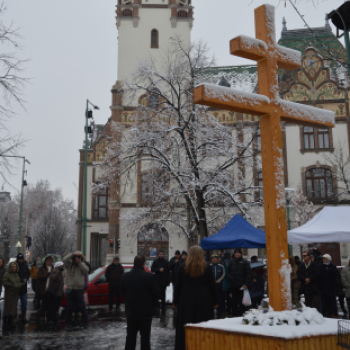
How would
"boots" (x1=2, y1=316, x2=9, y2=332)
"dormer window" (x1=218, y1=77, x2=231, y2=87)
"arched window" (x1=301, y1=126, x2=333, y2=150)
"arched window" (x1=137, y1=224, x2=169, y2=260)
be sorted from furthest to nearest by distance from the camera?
"dormer window" (x1=218, y1=77, x2=231, y2=87), "arched window" (x1=301, y1=126, x2=333, y2=150), "arched window" (x1=137, y1=224, x2=169, y2=260), "boots" (x1=2, y1=316, x2=9, y2=332)

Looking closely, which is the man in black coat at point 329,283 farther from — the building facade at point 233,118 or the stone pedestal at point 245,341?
the building facade at point 233,118

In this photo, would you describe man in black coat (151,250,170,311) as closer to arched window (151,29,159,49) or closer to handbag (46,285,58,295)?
handbag (46,285,58,295)

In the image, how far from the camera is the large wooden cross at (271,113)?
562cm

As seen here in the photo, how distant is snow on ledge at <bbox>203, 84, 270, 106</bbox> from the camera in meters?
5.30

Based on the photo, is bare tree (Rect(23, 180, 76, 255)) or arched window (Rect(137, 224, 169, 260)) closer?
arched window (Rect(137, 224, 169, 260))

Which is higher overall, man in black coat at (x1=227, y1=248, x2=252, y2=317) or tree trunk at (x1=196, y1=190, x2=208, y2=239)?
tree trunk at (x1=196, y1=190, x2=208, y2=239)

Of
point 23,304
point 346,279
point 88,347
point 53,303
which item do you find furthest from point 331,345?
point 23,304

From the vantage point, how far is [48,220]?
52.5 meters

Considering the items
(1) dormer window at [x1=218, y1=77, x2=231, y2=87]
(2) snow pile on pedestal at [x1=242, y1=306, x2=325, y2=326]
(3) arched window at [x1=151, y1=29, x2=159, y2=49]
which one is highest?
(3) arched window at [x1=151, y1=29, x2=159, y2=49]

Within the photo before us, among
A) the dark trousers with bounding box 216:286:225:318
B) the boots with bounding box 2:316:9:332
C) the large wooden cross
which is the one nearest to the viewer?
the large wooden cross

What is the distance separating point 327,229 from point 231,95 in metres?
10.1

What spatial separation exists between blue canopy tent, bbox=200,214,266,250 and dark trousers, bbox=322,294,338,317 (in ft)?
9.75

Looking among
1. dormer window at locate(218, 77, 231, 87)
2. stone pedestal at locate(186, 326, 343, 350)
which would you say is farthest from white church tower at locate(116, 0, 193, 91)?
→ stone pedestal at locate(186, 326, 343, 350)

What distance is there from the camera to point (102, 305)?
52.9ft
